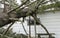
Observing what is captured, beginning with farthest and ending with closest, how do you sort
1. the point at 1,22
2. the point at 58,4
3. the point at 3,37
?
the point at 58,4, the point at 3,37, the point at 1,22

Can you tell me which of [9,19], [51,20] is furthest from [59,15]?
[9,19]

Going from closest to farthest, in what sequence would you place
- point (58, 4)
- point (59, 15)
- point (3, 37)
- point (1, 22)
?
point (1, 22)
point (3, 37)
point (58, 4)
point (59, 15)

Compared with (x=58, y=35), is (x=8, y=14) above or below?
above

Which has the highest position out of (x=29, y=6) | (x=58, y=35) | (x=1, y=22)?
(x=29, y=6)

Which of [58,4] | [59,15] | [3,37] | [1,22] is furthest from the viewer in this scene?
[59,15]

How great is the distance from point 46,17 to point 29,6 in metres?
4.30

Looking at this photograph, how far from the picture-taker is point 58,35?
28.6 ft

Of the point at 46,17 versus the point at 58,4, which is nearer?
the point at 58,4

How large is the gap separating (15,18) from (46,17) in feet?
15.0

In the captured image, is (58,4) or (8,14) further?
(58,4)

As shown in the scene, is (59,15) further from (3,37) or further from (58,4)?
(3,37)

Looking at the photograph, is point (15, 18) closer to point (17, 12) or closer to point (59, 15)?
point (17, 12)

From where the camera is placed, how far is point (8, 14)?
14.6 feet

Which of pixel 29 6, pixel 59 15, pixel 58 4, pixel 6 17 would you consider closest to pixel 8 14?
pixel 6 17
